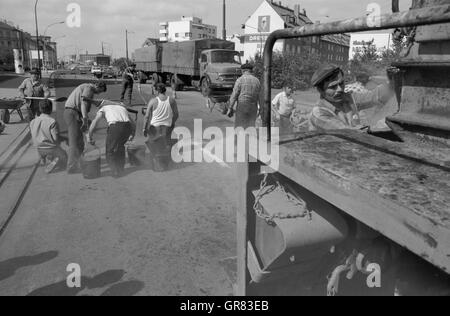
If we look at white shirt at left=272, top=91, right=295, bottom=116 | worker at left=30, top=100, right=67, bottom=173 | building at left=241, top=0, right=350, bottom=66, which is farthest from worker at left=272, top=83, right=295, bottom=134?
building at left=241, top=0, right=350, bottom=66

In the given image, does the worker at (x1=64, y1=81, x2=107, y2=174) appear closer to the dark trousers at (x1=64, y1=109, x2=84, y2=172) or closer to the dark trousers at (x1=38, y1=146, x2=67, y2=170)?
the dark trousers at (x1=64, y1=109, x2=84, y2=172)

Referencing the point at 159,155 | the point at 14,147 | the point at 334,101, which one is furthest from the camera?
the point at 14,147

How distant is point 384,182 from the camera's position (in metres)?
1.53

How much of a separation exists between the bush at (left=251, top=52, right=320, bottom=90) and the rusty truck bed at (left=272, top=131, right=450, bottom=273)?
26735 millimetres

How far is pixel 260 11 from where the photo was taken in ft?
203

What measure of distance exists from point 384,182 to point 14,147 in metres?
8.98

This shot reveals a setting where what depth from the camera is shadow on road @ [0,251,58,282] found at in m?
3.68

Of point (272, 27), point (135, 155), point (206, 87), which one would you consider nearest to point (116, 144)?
point (135, 155)

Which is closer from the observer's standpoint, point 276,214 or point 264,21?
point 276,214

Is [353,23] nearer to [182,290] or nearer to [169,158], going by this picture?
[182,290]

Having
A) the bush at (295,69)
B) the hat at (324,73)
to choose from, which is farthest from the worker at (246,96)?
the bush at (295,69)

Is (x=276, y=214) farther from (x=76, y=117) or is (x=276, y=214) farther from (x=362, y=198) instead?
(x=76, y=117)

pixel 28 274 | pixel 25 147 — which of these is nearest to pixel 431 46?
pixel 28 274

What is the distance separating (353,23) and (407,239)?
33.9 inches
